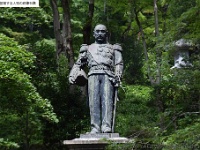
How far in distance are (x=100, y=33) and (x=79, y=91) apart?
5.04 meters

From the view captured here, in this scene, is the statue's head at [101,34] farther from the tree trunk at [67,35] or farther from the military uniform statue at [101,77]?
the tree trunk at [67,35]

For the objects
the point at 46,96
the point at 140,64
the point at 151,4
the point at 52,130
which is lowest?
the point at 52,130

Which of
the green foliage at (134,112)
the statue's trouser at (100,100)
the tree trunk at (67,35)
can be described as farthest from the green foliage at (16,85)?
the tree trunk at (67,35)

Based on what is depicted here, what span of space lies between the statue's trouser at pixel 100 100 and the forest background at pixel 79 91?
0.69 m

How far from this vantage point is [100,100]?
736 cm

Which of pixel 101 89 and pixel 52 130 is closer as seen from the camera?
pixel 101 89

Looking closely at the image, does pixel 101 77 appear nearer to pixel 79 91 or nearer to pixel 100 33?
pixel 100 33

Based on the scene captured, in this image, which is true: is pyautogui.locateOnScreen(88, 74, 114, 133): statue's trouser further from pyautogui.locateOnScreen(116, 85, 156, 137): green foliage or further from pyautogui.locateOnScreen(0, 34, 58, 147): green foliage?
pyautogui.locateOnScreen(116, 85, 156, 137): green foliage

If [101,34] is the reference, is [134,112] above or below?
below

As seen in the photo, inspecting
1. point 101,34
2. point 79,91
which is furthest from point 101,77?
point 79,91

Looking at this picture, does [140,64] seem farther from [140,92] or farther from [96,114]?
[96,114]

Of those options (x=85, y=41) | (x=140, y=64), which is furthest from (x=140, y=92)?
(x=85, y=41)

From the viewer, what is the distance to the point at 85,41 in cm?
1428

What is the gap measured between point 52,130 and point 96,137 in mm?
5058
